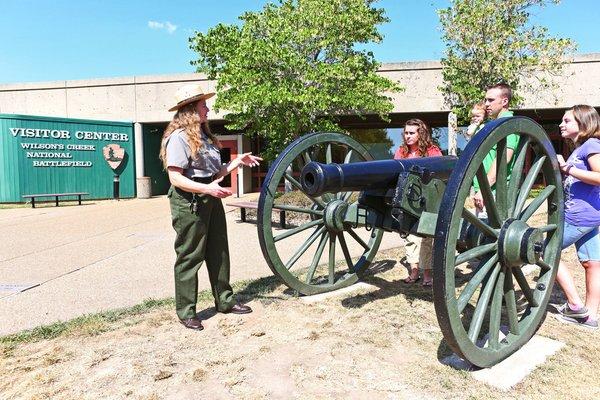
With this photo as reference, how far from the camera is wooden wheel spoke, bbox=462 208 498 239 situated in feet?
8.09

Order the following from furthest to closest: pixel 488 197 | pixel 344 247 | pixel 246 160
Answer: pixel 344 247, pixel 246 160, pixel 488 197

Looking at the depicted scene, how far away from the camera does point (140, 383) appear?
8.56 feet

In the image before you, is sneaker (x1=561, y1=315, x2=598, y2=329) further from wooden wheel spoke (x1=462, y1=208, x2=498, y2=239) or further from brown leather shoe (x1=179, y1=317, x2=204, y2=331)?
brown leather shoe (x1=179, y1=317, x2=204, y2=331)

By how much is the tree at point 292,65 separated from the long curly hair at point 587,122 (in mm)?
7278

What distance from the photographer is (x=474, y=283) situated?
8.11 ft

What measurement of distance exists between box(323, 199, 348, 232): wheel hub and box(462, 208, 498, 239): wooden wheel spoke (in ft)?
4.69

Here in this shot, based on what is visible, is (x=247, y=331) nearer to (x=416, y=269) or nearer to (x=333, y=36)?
(x=416, y=269)

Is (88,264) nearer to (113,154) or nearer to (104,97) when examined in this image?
(113,154)

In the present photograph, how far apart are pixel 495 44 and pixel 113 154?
1332 centimetres

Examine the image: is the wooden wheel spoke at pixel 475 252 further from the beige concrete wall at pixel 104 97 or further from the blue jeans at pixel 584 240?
the beige concrete wall at pixel 104 97

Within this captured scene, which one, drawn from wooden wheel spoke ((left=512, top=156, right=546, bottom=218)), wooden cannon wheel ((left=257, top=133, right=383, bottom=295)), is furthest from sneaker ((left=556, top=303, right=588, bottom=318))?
wooden cannon wheel ((left=257, top=133, right=383, bottom=295))

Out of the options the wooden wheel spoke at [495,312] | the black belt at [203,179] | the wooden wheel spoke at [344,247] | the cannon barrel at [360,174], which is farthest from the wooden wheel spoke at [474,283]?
the black belt at [203,179]

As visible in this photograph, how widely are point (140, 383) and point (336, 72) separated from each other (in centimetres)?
895

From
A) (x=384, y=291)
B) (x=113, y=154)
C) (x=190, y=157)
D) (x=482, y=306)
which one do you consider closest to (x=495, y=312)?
(x=482, y=306)
